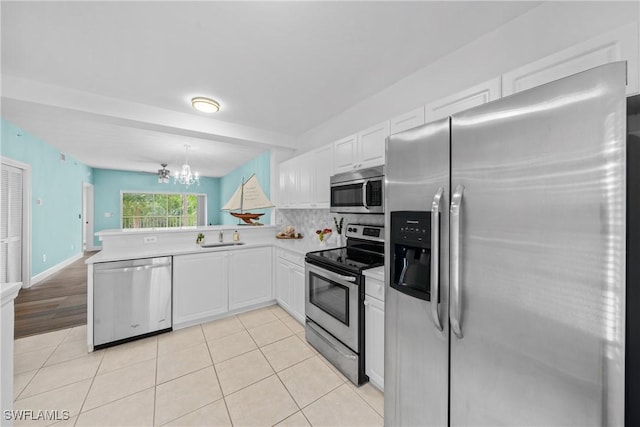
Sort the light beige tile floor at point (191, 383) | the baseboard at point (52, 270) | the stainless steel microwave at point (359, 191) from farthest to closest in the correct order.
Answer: the baseboard at point (52, 270)
the stainless steel microwave at point (359, 191)
the light beige tile floor at point (191, 383)

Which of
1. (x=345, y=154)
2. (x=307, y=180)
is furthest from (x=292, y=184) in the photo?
(x=345, y=154)

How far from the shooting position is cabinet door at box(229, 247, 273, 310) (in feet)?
10.4

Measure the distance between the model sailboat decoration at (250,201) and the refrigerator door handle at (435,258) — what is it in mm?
3166

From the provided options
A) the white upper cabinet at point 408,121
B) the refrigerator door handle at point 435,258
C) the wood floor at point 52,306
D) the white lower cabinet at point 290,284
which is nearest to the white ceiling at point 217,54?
the white upper cabinet at point 408,121

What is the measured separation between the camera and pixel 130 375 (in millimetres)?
2039

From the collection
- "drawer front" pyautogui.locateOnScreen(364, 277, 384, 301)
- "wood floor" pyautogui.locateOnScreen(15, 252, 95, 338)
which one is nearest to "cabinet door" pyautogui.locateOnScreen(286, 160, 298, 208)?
"drawer front" pyautogui.locateOnScreen(364, 277, 384, 301)

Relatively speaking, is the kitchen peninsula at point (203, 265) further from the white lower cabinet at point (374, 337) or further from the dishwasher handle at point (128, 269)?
the white lower cabinet at point (374, 337)

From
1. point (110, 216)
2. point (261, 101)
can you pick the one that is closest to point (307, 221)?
point (261, 101)

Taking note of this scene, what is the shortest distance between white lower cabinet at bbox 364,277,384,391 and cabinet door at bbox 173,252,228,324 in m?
2.01

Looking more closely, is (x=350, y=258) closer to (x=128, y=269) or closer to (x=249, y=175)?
(x=128, y=269)

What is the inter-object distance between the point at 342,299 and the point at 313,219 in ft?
6.07

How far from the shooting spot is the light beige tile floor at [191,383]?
165 centimetres

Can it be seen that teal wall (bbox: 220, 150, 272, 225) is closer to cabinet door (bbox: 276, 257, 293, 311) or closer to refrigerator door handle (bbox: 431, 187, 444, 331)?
cabinet door (bbox: 276, 257, 293, 311)

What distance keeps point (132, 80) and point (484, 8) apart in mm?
2994
